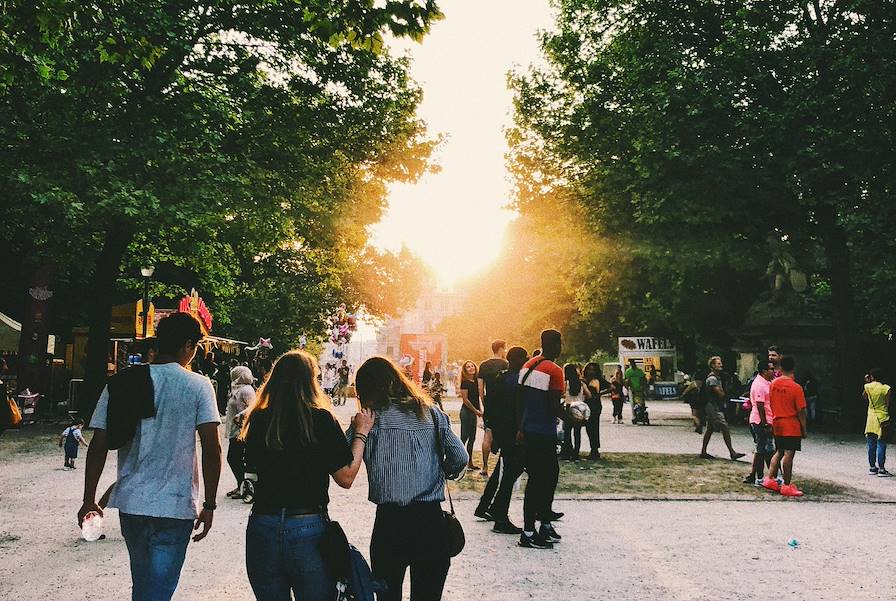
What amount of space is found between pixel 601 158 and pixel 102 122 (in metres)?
12.4

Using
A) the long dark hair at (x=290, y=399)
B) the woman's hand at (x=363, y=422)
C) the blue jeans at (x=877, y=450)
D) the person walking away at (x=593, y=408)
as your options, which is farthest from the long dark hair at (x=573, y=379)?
the long dark hair at (x=290, y=399)

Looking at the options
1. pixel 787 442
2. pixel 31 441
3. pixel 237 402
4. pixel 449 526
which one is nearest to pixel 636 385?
pixel 787 442

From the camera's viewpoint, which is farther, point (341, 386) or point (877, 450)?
point (341, 386)

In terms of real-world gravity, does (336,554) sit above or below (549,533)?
above

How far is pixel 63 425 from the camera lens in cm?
2100

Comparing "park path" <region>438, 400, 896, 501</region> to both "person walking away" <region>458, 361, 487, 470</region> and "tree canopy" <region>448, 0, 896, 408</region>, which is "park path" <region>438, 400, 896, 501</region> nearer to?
"person walking away" <region>458, 361, 487, 470</region>

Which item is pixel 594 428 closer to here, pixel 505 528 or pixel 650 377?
pixel 505 528

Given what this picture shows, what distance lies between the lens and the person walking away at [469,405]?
12906 millimetres

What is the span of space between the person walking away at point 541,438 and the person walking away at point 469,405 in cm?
503

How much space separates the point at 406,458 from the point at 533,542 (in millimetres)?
3565

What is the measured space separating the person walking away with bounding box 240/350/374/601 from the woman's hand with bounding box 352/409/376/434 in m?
0.19

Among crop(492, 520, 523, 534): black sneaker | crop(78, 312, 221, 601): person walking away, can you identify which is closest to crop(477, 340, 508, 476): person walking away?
crop(492, 520, 523, 534): black sneaker

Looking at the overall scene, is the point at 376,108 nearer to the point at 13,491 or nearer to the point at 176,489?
the point at 13,491

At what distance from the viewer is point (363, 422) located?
12.9ft
